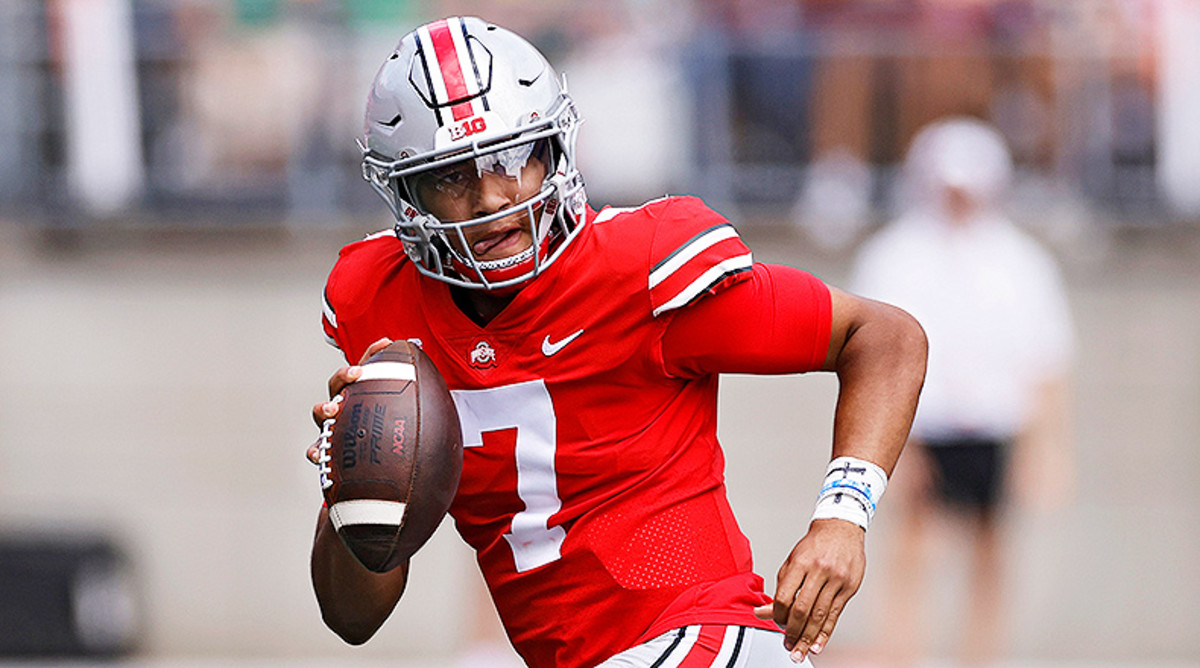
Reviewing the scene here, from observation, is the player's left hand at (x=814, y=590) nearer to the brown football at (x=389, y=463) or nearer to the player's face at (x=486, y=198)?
the brown football at (x=389, y=463)

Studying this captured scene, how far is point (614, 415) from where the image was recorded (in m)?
2.84

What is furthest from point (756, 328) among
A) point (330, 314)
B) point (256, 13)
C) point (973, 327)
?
point (256, 13)

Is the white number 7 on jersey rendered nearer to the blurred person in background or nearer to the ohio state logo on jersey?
the ohio state logo on jersey

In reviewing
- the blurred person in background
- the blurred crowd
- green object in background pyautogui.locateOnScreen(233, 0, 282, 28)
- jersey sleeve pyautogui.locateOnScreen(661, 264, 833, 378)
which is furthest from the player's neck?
green object in background pyautogui.locateOnScreen(233, 0, 282, 28)

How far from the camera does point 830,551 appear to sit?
8.64 ft

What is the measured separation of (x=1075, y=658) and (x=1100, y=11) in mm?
3058

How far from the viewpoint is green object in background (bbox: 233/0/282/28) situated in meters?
7.48

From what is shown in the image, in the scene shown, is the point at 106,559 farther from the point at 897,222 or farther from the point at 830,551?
the point at 830,551

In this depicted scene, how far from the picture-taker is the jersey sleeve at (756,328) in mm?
2771

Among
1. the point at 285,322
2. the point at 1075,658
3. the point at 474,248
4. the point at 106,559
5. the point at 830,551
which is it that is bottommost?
the point at 1075,658

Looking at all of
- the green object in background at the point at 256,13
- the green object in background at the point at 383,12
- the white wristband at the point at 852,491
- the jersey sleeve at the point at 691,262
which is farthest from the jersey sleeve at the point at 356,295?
the green object in background at the point at 256,13

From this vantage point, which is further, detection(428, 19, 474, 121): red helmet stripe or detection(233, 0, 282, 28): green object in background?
detection(233, 0, 282, 28): green object in background

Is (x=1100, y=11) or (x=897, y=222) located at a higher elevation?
(x=1100, y=11)

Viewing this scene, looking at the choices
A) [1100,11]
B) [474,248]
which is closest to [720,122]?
[1100,11]
